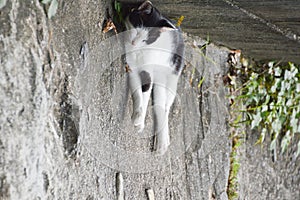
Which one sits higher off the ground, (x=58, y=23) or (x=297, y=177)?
(x=58, y=23)

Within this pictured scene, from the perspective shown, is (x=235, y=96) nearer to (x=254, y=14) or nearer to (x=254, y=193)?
(x=254, y=193)

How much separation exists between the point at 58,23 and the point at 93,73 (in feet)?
0.80

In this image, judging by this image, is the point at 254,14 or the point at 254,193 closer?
the point at 254,14

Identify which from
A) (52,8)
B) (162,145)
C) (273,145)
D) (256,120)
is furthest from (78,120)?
(273,145)

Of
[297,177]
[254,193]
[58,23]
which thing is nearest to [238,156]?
[254,193]

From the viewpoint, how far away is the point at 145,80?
2020 millimetres

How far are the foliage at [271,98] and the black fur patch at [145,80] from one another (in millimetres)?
781

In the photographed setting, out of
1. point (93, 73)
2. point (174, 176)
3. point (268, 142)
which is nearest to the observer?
point (93, 73)

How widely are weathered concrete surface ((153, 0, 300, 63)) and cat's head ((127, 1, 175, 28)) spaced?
55 millimetres

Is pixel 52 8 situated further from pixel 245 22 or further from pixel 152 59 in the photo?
pixel 245 22

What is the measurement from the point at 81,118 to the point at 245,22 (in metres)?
0.72

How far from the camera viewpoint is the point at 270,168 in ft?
9.95

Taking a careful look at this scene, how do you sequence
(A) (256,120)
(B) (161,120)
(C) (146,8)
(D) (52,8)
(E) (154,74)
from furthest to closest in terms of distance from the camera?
(A) (256,120) → (B) (161,120) → (E) (154,74) → (C) (146,8) → (D) (52,8)

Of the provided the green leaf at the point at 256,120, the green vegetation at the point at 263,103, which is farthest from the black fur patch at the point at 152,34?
the green leaf at the point at 256,120
